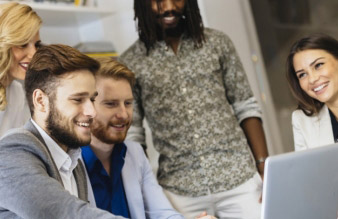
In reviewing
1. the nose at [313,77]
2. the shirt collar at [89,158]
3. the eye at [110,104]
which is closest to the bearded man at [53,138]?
the shirt collar at [89,158]

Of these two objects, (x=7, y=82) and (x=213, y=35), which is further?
(x=213, y=35)

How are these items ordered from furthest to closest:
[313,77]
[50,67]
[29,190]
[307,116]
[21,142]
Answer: [307,116]
[313,77]
[50,67]
[21,142]
[29,190]

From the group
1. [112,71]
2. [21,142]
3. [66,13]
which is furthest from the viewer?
[66,13]

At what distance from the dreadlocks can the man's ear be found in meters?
0.83

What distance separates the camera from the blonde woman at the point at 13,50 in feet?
5.69

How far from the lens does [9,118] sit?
6.03 feet

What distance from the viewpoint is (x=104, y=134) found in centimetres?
178

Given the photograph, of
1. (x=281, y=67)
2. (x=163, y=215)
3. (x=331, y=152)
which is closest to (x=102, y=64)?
(x=163, y=215)

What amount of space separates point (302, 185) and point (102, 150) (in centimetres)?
81

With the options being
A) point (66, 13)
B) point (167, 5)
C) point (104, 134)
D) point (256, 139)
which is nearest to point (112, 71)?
point (104, 134)

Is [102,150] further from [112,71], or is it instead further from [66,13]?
[66,13]

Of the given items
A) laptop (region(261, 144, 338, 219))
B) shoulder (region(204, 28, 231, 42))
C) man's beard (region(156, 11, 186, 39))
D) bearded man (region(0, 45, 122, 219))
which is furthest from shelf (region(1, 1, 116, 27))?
laptop (region(261, 144, 338, 219))

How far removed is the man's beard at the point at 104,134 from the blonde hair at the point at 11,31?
330 mm

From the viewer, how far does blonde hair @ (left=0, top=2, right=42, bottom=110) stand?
173 cm
